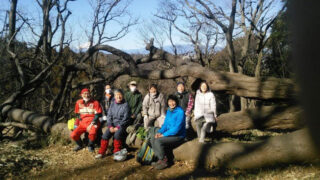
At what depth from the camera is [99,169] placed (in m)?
5.34

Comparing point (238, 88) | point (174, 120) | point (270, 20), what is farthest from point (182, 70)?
point (270, 20)

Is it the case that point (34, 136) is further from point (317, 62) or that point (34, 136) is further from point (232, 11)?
point (232, 11)

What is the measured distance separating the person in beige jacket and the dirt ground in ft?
3.27

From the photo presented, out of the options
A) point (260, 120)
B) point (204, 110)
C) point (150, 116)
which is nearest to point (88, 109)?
point (150, 116)

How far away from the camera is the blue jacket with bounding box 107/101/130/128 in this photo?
617 cm

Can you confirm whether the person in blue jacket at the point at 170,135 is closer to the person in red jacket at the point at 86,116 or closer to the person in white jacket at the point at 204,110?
the person in white jacket at the point at 204,110

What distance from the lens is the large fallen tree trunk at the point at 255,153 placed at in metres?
4.48

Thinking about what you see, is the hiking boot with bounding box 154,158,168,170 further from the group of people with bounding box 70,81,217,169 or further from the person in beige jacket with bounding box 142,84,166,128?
the person in beige jacket with bounding box 142,84,166,128

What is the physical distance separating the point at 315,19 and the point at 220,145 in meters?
4.75

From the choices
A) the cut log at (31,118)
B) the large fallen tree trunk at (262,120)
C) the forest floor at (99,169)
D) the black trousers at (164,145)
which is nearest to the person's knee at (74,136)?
the forest floor at (99,169)

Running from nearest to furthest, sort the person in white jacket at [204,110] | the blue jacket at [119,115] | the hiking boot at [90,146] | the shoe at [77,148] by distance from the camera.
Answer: the blue jacket at [119,115]
the person in white jacket at [204,110]
the hiking boot at [90,146]
the shoe at [77,148]

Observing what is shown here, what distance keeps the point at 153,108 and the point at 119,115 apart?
1.08 meters

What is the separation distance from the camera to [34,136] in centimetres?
784

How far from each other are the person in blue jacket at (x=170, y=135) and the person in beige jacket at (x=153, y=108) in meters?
1.49
